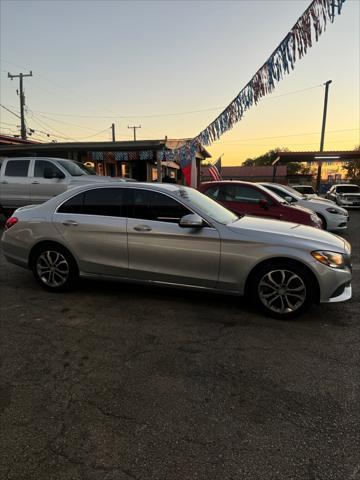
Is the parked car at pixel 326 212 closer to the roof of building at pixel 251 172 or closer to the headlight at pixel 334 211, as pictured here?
the headlight at pixel 334 211

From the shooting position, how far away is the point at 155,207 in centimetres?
451

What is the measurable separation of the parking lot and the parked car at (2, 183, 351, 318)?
1.29 ft

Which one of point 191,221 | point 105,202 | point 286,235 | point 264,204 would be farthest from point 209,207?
point 264,204

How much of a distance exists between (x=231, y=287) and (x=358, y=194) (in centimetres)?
1861

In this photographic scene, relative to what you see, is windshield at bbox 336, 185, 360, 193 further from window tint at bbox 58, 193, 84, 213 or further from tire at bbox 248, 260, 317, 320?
window tint at bbox 58, 193, 84, 213

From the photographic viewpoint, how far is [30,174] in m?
10.6

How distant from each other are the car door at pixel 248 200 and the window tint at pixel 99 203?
3.51 meters

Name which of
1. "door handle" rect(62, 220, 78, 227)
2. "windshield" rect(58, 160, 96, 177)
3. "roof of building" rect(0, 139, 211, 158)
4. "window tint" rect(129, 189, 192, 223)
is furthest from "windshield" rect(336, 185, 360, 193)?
"door handle" rect(62, 220, 78, 227)

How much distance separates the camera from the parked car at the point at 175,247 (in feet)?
13.0

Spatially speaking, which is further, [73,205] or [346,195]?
[346,195]

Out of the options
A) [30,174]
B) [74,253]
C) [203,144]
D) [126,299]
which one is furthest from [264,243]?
[30,174]

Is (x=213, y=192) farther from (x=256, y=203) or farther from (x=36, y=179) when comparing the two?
(x=36, y=179)

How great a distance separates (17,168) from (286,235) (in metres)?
9.39

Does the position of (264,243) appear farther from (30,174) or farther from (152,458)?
(30,174)
